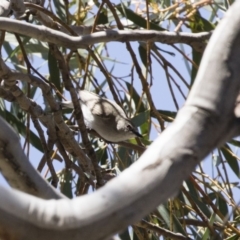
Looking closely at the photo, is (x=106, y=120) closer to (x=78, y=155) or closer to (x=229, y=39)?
(x=78, y=155)

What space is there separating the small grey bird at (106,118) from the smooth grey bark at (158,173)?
2.06m

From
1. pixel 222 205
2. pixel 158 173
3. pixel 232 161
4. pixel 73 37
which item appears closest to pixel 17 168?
pixel 158 173

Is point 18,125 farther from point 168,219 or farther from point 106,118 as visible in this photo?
point 106,118

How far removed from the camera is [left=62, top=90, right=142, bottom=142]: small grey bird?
11.7 ft

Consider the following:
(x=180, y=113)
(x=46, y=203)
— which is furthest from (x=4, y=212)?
(x=180, y=113)

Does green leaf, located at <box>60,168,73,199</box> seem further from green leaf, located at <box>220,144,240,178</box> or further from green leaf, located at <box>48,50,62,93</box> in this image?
green leaf, located at <box>220,144,240,178</box>

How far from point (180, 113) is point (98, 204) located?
0.22 metres

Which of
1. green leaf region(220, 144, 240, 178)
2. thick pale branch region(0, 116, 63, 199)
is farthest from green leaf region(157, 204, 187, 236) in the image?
thick pale branch region(0, 116, 63, 199)

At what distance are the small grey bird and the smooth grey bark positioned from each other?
2057mm

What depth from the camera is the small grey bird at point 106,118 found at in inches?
140

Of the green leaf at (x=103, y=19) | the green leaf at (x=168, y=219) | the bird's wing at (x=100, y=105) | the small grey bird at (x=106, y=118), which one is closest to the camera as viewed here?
the green leaf at (x=168, y=219)

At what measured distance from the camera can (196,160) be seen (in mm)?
1152

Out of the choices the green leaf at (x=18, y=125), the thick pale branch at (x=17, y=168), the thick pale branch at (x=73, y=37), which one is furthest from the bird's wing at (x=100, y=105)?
the thick pale branch at (x=17, y=168)

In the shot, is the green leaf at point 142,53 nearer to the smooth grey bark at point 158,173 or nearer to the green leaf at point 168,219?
the green leaf at point 168,219
